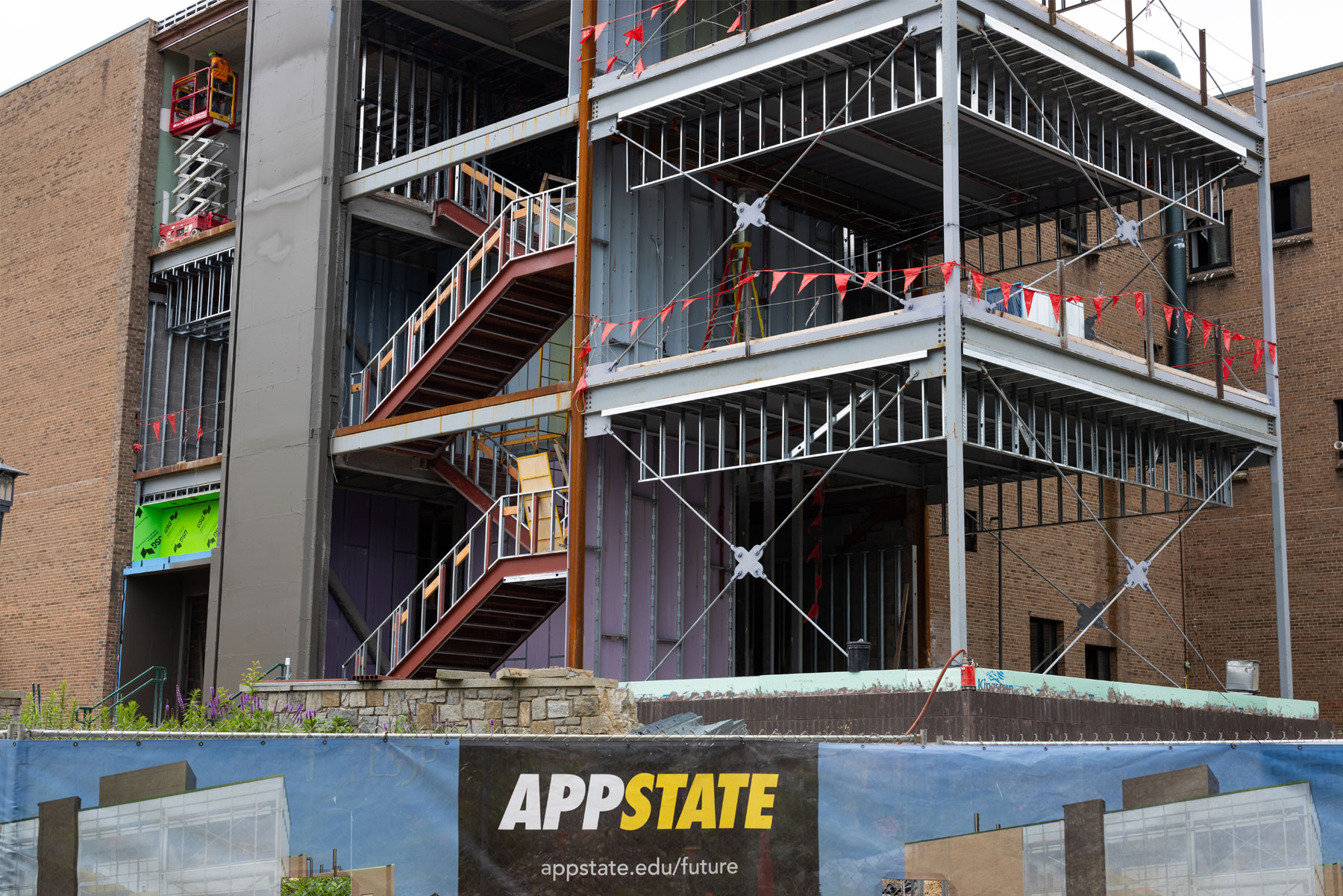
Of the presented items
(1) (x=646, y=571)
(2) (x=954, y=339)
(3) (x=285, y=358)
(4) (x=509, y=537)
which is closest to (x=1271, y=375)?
(2) (x=954, y=339)

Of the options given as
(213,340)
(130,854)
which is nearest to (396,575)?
(213,340)

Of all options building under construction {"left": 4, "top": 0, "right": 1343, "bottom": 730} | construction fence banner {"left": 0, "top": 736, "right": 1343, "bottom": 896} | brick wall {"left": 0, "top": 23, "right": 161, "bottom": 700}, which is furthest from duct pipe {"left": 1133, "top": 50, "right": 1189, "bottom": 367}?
construction fence banner {"left": 0, "top": 736, "right": 1343, "bottom": 896}

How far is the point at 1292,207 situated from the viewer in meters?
31.7

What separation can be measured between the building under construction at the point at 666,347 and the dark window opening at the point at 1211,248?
18 centimetres

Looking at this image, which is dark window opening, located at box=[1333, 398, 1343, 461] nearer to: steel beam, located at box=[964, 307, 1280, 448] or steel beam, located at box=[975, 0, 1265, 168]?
steel beam, located at box=[964, 307, 1280, 448]

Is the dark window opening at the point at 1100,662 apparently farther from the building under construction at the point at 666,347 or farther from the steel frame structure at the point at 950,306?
the steel frame structure at the point at 950,306

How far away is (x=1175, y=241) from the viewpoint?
32.6 meters

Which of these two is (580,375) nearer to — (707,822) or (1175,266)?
(707,822)

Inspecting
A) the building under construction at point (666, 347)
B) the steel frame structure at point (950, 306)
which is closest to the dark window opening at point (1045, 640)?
the building under construction at point (666, 347)

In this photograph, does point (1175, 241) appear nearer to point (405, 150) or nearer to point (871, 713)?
point (405, 150)

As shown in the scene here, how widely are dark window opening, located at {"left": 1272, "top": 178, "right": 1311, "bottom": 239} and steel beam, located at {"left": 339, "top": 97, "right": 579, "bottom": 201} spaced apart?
55.4 feet

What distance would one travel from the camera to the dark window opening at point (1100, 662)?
31233 mm

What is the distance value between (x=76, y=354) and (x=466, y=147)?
11.6m

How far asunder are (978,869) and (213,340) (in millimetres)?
24326
